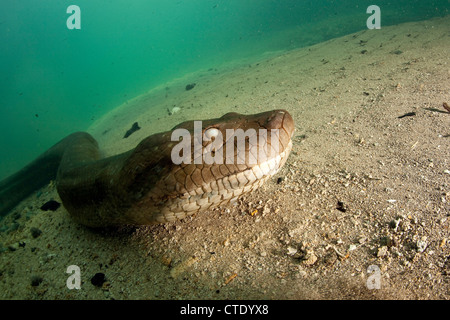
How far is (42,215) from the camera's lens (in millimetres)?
4492

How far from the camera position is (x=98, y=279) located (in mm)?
2555

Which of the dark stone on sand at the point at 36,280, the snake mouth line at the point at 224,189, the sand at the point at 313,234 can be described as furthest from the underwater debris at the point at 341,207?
the dark stone on sand at the point at 36,280

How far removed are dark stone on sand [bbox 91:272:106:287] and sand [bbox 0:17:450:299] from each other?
0.18ft

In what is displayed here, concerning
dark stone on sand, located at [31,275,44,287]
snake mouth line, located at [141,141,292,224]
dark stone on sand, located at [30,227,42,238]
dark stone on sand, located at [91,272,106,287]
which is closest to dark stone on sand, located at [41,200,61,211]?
dark stone on sand, located at [30,227,42,238]

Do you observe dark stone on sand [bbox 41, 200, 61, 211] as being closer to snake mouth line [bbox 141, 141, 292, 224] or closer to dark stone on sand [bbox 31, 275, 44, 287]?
dark stone on sand [bbox 31, 275, 44, 287]

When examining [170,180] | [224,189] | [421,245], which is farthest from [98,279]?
[421,245]

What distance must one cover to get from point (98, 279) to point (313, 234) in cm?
228

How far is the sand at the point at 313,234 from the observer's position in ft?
6.32

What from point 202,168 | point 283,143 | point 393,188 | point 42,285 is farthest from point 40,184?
point 393,188

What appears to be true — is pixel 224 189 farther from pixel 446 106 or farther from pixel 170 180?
pixel 446 106

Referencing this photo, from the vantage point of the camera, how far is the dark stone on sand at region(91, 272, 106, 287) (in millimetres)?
2521

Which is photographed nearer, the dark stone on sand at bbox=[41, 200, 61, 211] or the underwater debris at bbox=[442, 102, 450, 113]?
the underwater debris at bbox=[442, 102, 450, 113]
